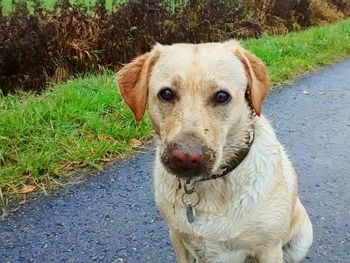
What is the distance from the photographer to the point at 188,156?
2.45 m

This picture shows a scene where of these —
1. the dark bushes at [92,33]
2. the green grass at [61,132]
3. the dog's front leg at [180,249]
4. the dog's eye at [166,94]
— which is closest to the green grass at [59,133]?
the green grass at [61,132]

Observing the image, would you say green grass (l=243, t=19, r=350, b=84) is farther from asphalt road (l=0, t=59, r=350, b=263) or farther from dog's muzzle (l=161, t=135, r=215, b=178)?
dog's muzzle (l=161, t=135, r=215, b=178)

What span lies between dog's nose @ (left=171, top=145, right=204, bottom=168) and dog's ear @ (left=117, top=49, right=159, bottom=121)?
532mm

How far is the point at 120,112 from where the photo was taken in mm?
5820

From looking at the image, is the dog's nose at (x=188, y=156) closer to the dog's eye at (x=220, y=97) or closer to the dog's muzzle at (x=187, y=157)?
the dog's muzzle at (x=187, y=157)

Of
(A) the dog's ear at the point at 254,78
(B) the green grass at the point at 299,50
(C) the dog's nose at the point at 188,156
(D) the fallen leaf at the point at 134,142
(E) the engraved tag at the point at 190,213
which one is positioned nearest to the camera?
(C) the dog's nose at the point at 188,156

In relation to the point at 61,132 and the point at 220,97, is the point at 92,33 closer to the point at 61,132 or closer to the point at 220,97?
the point at 61,132

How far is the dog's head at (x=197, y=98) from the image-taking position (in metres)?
2.53

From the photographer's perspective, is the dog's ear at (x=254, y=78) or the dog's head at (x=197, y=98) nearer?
the dog's head at (x=197, y=98)

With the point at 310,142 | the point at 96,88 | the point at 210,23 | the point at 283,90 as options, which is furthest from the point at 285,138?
the point at 210,23

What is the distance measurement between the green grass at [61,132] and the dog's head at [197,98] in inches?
77.0

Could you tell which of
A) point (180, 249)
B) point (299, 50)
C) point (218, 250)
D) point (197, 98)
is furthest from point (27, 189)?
point (299, 50)

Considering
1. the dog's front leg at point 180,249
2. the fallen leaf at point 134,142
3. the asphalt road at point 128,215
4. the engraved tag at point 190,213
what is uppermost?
the engraved tag at point 190,213

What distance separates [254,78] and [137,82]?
2.00 feet
